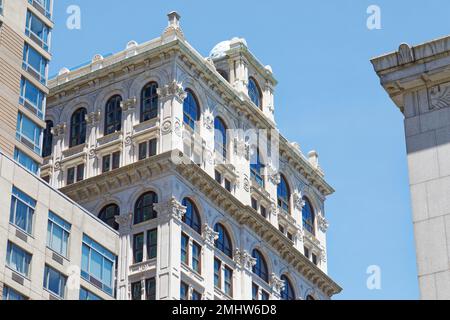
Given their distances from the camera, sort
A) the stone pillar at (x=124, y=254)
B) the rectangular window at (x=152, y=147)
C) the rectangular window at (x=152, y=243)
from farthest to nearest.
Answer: the rectangular window at (x=152, y=147) → the rectangular window at (x=152, y=243) → the stone pillar at (x=124, y=254)

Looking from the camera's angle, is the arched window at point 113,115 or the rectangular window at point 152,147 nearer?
the rectangular window at point 152,147

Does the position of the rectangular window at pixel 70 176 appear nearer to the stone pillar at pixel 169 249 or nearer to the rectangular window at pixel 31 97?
the stone pillar at pixel 169 249

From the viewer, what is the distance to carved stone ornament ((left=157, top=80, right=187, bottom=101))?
309ft

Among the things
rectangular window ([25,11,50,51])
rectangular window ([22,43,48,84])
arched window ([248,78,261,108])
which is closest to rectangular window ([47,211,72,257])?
rectangular window ([22,43,48,84])

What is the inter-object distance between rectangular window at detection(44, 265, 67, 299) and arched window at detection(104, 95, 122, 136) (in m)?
28.0

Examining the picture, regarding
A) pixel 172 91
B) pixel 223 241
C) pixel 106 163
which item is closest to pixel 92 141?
pixel 106 163

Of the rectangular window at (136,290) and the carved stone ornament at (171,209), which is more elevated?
the carved stone ornament at (171,209)

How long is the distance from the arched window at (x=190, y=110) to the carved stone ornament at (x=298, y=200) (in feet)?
50.9

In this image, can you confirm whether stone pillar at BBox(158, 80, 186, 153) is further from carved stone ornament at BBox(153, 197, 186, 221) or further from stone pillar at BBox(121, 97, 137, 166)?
carved stone ornament at BBox(153, 197, 186, 221)

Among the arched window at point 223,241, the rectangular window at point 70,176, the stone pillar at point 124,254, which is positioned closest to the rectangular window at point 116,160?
the rectangular window at point 70,176

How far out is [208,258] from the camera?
303 feet

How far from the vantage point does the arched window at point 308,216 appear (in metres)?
110

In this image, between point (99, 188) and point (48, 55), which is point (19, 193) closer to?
point (48, 55)

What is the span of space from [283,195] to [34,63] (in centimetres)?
3273
